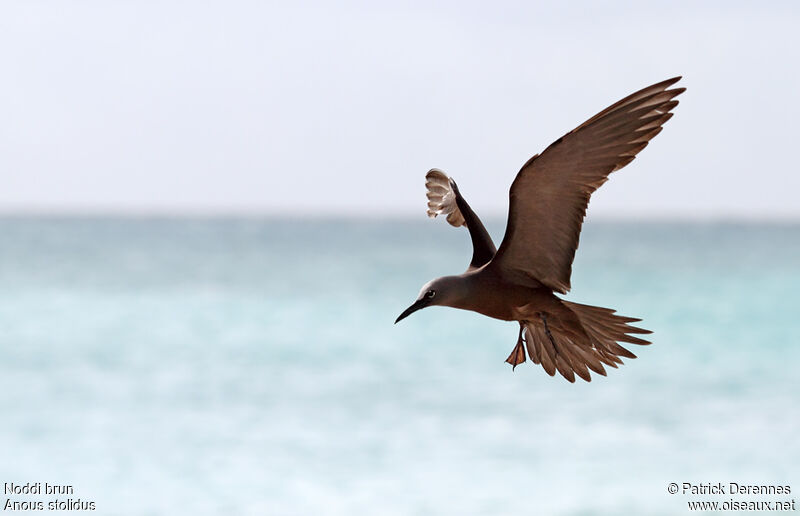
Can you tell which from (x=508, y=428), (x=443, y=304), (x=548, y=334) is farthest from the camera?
(x=508, y=428)

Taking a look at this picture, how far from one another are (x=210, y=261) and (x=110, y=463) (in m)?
37.5

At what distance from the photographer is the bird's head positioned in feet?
11.3

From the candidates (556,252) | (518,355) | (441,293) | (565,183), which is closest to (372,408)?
(518,355)

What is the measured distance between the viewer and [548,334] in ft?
13.6

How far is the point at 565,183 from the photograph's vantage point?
3.90m

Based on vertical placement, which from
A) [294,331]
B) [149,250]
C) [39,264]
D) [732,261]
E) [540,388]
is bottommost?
[540,388]

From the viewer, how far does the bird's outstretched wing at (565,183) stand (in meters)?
3.47

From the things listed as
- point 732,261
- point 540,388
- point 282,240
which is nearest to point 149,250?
point 282,240

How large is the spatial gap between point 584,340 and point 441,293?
887mm

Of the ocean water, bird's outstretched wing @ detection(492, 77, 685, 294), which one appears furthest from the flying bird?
the ocean water

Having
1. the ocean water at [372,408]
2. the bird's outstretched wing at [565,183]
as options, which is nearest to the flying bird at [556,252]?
the bird's outstretched wing at [565,183]

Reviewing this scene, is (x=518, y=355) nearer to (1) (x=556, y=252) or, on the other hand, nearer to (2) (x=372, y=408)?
(1) (x=556, y=252)

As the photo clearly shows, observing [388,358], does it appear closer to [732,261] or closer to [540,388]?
[540,388]

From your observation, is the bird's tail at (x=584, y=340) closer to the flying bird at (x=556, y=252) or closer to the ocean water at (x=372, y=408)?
the flying bird at (x=556, y=252)
